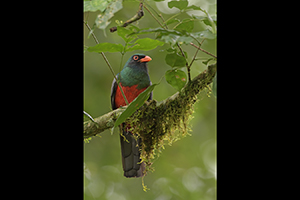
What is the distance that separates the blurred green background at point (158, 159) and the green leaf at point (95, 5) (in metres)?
3.89

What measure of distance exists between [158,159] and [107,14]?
15.9 ft

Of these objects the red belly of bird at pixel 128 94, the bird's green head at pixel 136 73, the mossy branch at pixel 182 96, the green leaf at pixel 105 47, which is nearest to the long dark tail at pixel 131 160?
the mossy branch at pixel 182 96

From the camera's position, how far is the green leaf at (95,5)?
1.57 m

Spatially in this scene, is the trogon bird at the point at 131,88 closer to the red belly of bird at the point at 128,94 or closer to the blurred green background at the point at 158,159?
the red belly of bird at the point at 128,94

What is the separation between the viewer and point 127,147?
3.28 m

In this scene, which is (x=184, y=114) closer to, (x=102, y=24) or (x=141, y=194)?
(x=102, y=24)

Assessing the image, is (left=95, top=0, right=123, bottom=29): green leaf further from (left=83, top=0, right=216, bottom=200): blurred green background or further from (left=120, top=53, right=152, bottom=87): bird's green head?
(left=83, top=0, right=216, bottom=200): blurred green background

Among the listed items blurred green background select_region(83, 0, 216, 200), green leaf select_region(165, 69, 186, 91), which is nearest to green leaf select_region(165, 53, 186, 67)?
green leaf select_region(165, 69, 186, 91)
